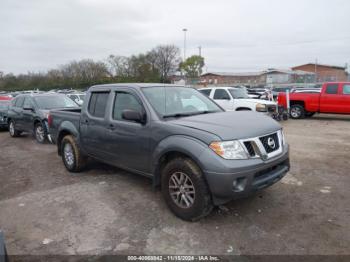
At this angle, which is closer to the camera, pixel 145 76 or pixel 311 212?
pixel 311 212

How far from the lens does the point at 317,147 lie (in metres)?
7.65

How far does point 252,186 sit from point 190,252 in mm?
1061

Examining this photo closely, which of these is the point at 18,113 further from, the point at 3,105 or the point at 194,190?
the point at 194,190

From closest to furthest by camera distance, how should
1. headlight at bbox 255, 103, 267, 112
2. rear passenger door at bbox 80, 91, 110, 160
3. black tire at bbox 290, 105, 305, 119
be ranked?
rear passenger door at bbox 80, 91, 110, 160, headlight at bbox 255, 103, 267, 112, black tire at bbox 290, 105, 305, 119

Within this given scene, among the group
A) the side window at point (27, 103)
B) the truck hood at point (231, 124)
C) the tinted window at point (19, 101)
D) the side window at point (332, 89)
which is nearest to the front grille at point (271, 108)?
the side window at point (332, 89)

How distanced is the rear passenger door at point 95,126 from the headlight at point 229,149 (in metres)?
2.19

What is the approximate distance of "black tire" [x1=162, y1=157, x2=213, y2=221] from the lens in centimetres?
337

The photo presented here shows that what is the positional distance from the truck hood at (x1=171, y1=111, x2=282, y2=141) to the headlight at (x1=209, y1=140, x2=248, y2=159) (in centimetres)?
7

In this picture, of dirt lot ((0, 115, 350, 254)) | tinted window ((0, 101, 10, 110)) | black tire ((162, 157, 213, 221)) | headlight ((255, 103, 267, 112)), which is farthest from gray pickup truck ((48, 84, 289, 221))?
tinted window ((0, 101, 10, 110))

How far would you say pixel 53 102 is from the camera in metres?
9.79

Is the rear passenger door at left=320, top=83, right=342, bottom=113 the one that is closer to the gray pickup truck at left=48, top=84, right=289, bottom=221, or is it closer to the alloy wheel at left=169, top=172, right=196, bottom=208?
the gray pickup truck at left=48, top=84, right=289, bottom=221

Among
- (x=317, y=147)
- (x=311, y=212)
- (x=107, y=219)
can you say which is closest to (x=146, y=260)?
(x=107, y=219)

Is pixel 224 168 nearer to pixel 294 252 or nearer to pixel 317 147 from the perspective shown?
pixel 294 252

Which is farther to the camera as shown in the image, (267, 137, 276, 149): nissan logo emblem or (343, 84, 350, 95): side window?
(343, 84, 350, 95): side window
